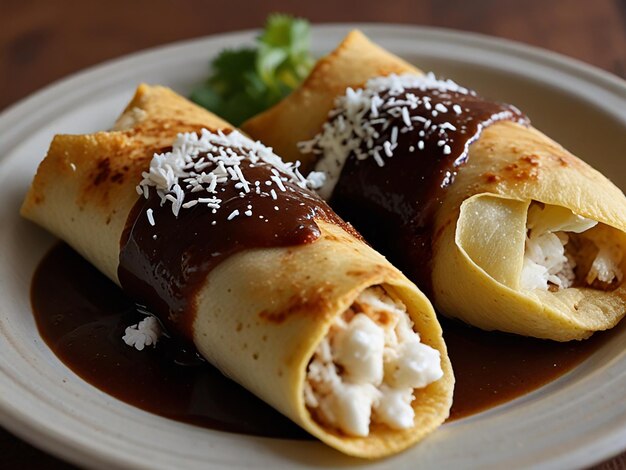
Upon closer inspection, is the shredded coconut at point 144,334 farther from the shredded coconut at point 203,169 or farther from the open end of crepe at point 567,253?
the open end of crepe at point 567,253

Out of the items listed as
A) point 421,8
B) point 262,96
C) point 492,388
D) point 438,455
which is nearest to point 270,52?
point 262,96

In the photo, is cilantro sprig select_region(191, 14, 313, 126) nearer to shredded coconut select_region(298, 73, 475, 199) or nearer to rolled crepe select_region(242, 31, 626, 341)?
shredded coconut select_region(298, 73, 475, 199)

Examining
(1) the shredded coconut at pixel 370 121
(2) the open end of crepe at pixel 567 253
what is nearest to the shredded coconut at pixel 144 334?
(1) the shredded coconut at pixel 370 121

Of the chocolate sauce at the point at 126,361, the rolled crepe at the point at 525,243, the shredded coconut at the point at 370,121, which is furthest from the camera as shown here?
the shredded coconut at the point at 370,121

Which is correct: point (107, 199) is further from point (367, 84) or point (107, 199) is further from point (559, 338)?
point (559, 338)

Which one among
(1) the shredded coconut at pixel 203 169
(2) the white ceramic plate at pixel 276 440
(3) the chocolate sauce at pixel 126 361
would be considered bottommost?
(3) the chocolate sauce at pixel 126 361

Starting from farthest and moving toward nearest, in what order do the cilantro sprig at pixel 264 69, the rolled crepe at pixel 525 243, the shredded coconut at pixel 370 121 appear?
Result: 1. the cilantro sprig at pixel 264 69
2. the shredded coconut at pixel 370 121
3. the rolled crepe at pixel 525 243
